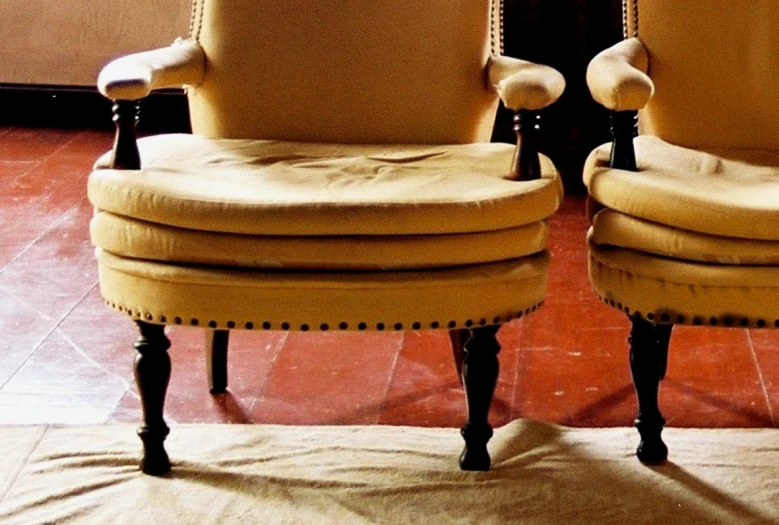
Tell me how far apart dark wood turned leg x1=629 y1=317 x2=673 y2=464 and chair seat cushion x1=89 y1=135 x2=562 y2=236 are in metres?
0.26

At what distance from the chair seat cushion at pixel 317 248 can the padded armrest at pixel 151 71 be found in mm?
226

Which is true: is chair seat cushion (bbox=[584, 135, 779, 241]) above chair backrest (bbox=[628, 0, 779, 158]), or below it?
below

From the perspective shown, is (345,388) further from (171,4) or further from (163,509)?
(171,4)

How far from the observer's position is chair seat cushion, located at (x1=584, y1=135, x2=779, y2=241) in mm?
1716

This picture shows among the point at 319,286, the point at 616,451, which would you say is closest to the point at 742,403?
the point at 616,451

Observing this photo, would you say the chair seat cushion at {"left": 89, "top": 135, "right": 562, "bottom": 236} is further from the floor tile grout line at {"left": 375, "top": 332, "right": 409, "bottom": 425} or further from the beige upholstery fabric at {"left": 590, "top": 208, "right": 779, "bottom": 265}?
the floor tile grout line at {"left": 375, "top": 332, "right": 409, "bottom": 425}

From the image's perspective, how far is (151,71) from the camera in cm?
202

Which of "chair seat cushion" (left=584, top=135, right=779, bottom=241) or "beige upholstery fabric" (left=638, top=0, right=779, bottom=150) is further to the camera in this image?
"beige upholstery fabric" (left=638, top=0, right=779, bottom=150)

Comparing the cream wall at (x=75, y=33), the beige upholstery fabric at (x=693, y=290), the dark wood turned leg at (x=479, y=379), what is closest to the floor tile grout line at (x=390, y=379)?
the dark wood turned leg at (x=479, y=379)

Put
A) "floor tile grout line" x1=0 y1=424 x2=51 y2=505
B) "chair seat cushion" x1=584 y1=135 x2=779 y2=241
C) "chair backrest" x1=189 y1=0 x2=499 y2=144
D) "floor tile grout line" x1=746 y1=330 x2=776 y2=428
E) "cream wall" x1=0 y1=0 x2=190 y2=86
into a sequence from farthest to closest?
1. "cream wall" x1=0 y1=0 x2=190 y2=86
2. "chair backrest" x1=189 y1=0 x2=499 y2=144
3. "floor tile grout line" x1=746 y1=330 x2=776 y2=428
4. "floor tile grout line" x1=0 y1=424 x2=51 y2=505
5. "chair seat cushion" x1=584 y1=135 x2=779 y2=241

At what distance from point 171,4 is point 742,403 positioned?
8.82ft

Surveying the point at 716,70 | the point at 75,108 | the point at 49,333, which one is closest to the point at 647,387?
the point at 716,70

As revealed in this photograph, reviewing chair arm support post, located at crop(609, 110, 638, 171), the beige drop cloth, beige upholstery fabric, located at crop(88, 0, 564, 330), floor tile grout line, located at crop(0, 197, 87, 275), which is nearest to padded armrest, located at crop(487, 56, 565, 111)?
beige upholstery fabric, located at crop(88, 0, 564, 330)

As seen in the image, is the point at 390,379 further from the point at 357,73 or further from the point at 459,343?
the point at 357,73
